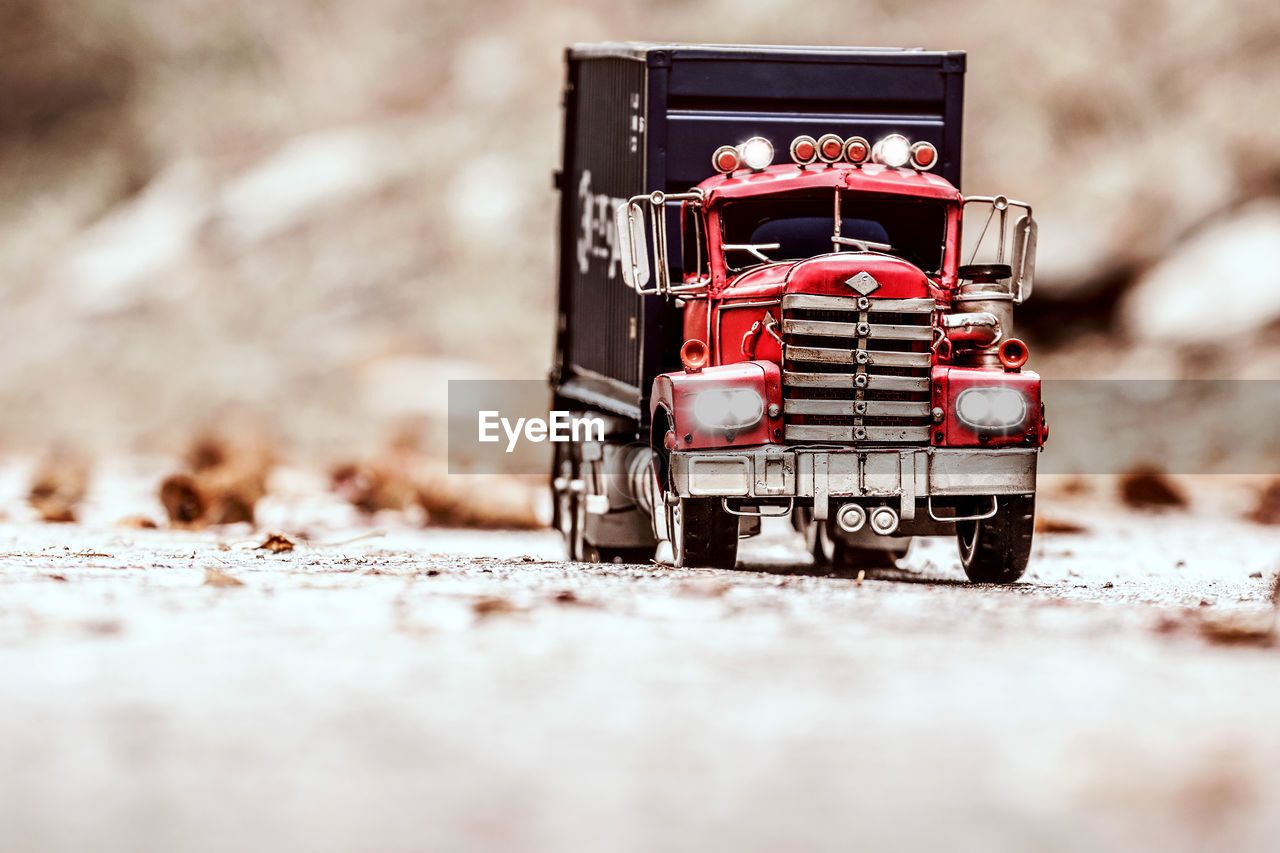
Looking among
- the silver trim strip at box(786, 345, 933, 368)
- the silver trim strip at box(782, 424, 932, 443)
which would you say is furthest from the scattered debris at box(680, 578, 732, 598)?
the silver trim strip at box(786, 345, 933, 368)

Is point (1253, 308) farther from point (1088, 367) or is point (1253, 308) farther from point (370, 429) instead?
point (370, 429)

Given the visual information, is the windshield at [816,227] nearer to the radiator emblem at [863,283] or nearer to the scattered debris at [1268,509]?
the radiator emblem at [863,283]

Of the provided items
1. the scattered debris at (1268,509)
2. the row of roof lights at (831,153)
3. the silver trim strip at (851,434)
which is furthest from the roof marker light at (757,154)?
the scattered debris at (1268,509)

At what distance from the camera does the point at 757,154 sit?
12.4m

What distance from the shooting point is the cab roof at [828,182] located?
1226cm

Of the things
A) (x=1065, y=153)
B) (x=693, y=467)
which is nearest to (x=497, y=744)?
(x=693, y=467)

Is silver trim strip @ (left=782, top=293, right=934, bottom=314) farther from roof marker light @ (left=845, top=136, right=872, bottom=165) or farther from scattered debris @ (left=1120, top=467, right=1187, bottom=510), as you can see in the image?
scattered debris @ (left=1120, top=467, right=1187, bottom=510)

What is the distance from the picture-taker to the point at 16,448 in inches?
1432

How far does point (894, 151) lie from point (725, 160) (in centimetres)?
114

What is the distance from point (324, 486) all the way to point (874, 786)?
61.5 feet

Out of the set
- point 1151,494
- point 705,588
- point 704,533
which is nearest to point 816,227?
point 704,533

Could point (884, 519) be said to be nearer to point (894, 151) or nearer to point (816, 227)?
point (816, 227)

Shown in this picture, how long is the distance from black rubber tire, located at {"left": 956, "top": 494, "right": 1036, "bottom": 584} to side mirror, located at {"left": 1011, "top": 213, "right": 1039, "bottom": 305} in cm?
135

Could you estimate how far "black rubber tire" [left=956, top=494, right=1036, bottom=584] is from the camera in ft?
39.5
